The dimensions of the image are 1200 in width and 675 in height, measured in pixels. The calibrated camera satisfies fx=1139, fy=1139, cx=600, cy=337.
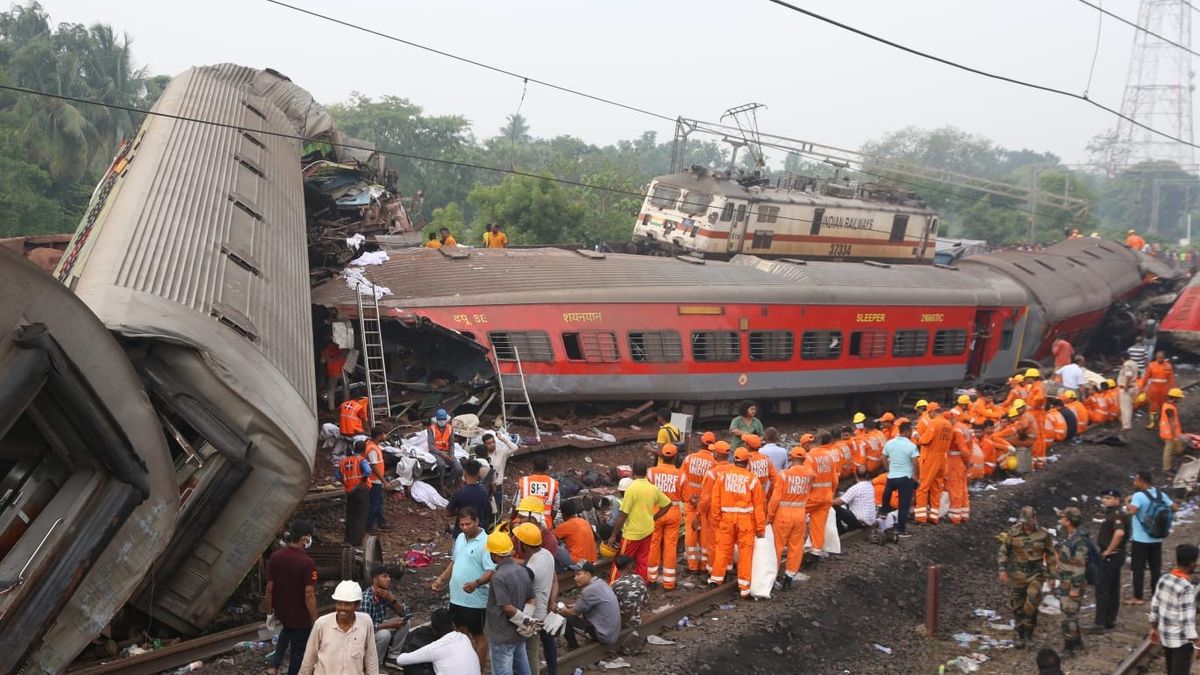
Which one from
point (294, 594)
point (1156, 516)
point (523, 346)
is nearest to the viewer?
point (294, 594)

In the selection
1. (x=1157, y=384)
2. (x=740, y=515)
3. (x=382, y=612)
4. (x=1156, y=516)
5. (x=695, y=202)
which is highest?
(x=695, y=202)

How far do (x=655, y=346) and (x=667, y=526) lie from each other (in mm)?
8105

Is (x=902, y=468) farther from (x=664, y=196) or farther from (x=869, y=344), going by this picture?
(x=664, y=196)

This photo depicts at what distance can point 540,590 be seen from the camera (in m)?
8.38

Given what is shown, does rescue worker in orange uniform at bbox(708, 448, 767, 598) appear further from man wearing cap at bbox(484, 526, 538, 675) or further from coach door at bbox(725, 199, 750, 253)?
coach door at bbox(725, 199, 750, 253)

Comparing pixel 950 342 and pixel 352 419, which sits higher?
pixel 950 342

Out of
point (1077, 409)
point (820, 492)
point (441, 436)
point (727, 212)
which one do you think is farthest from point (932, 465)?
point (727, 212)

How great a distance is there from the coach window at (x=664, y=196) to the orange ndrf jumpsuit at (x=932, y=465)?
13788 millimetres

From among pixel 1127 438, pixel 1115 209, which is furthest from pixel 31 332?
pixel 1115 209

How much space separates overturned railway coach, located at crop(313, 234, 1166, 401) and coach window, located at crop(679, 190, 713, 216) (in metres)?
2.72

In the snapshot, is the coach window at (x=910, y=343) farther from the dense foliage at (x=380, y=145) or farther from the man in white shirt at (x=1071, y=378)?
the dense foliage at (x=380, y=145)

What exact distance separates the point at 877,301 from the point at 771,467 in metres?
11.3

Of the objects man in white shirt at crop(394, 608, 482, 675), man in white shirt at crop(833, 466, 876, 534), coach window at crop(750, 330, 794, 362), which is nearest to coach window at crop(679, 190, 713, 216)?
coach window at crop(750, 330, 794, 362)

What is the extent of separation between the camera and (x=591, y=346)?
61.2 ft
